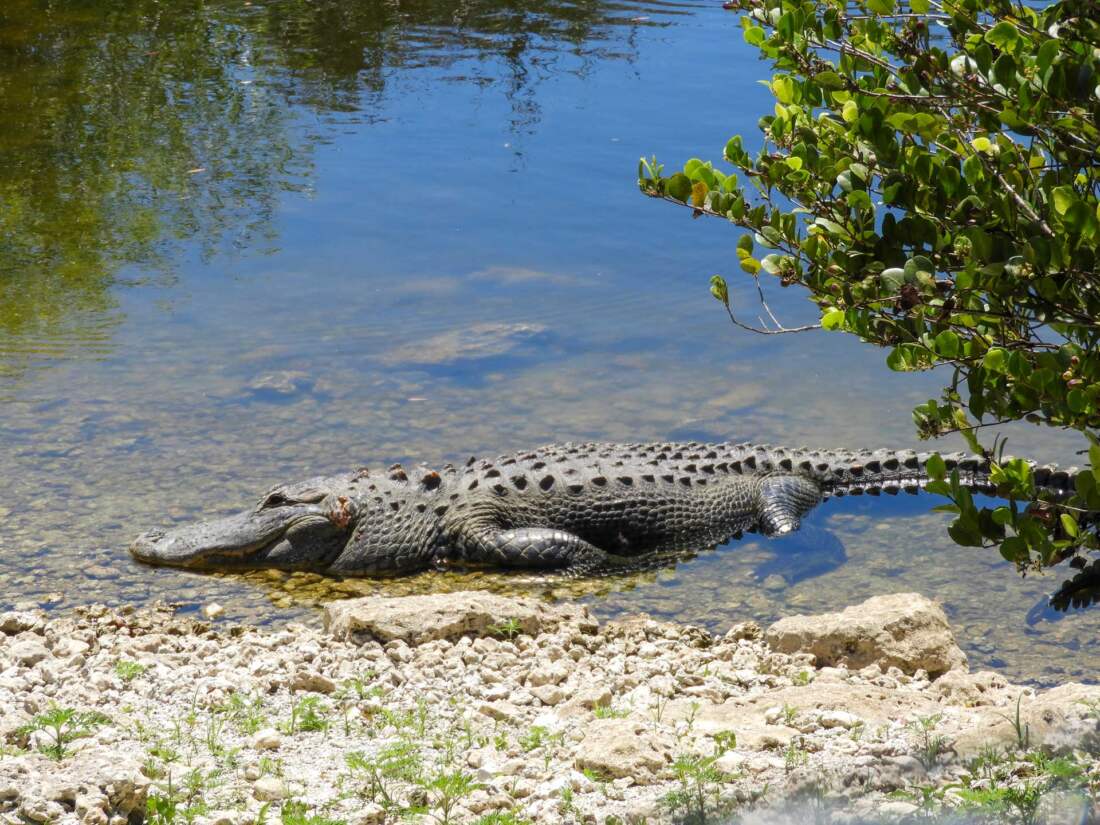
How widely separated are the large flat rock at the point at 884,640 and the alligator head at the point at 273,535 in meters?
3.00

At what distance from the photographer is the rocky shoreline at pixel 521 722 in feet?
11.9

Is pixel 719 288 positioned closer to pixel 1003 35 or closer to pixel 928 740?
pixel 1003 35

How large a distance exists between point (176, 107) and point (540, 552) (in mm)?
10604

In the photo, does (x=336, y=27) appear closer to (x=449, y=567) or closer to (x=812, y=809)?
(x=449, y=567)

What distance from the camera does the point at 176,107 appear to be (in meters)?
16.1

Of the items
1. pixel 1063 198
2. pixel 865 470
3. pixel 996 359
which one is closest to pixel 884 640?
pixel 996 359

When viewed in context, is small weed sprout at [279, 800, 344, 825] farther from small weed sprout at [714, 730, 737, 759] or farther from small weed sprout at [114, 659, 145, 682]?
small weed sprout at [114, 659, 145, 682]

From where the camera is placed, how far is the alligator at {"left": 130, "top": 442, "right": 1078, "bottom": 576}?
7.62 meters

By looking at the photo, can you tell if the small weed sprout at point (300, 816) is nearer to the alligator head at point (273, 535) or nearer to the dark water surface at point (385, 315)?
the dark water surface at point (385, 315)

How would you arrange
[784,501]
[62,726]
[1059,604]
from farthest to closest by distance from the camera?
[784,501]
[1059,604]
[62,726]

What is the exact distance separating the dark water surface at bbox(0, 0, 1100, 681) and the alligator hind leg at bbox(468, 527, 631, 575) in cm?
18

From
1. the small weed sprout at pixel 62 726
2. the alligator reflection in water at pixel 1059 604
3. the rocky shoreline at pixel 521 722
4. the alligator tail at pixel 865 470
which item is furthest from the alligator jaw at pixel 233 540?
the alligator reflection in water at pixel 1059 604

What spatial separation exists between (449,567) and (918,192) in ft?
16.3

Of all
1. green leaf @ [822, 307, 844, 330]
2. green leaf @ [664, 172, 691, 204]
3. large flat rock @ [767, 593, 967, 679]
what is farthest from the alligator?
green leaf @ [822, 307, 844, 330]
